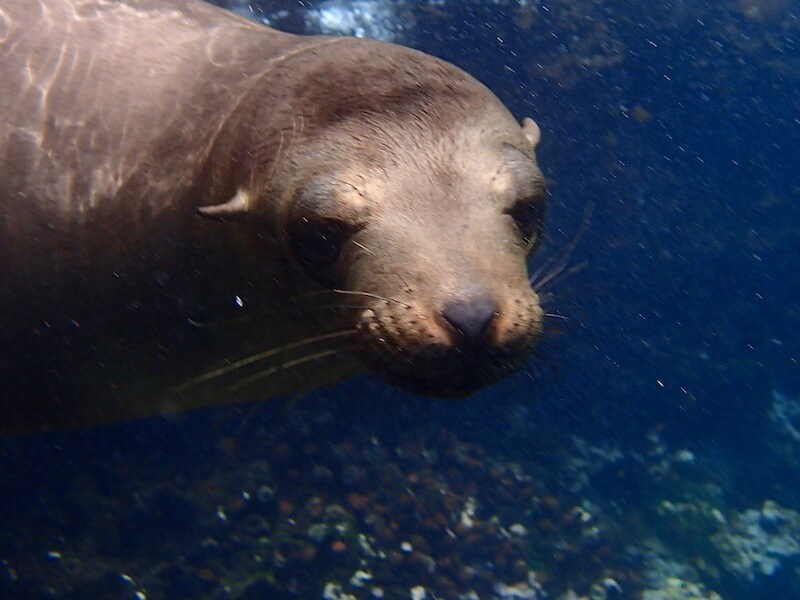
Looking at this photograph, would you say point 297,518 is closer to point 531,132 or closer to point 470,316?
point 531,132

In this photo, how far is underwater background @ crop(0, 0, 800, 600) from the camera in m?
5.47

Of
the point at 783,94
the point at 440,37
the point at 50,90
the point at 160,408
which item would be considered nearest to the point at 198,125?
the point at 50,90

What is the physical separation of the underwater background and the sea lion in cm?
62

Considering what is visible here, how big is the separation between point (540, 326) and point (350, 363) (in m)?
0.77

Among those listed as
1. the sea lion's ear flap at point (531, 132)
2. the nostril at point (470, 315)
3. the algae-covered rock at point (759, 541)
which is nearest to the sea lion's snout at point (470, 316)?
the nostril at point (470, 315)

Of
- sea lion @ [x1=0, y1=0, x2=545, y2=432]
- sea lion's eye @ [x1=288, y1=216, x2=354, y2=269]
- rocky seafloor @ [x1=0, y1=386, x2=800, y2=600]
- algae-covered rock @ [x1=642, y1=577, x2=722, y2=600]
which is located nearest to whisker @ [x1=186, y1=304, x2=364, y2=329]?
sea lion @ [x1=0, y1=0, x2=545, y2=432]

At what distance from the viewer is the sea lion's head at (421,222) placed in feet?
6.39

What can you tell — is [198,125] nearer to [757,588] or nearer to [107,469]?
[107,469]

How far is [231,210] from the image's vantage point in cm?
240

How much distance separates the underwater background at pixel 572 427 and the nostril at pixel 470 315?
0.94 meters

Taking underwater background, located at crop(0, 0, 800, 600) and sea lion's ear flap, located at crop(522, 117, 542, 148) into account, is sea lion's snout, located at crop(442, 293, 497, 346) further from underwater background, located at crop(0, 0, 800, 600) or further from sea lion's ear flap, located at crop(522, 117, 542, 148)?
sea lion's ear flap, located at crop(522, 117, 542, 148)

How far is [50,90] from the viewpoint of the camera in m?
3.07

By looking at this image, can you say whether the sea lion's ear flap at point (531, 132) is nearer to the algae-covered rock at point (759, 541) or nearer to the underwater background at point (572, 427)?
the underwater background at point (572, 427)

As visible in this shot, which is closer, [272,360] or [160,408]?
[272,360]
